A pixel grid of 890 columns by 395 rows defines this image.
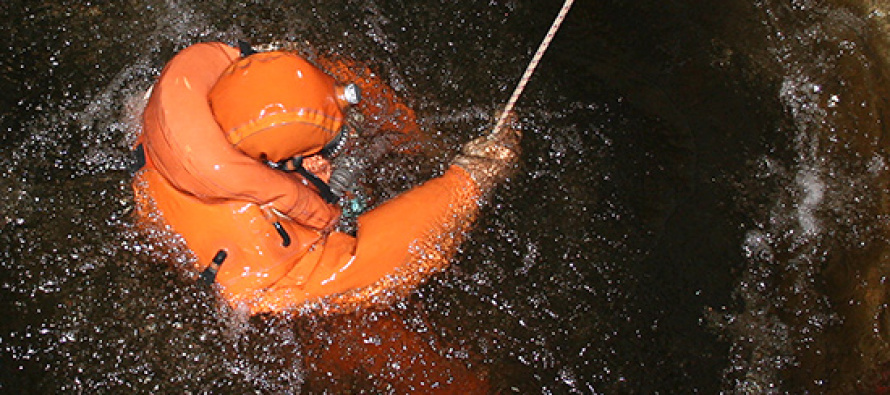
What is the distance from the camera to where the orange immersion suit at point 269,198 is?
232 cm

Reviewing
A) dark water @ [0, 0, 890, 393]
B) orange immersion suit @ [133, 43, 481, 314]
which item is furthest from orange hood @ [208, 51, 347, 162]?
dark water @ [0, 0, 890, 393]

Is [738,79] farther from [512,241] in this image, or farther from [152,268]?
[152,268]

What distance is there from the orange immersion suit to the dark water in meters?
0.23

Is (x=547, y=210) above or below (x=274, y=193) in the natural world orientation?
below

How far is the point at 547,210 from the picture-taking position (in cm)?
346

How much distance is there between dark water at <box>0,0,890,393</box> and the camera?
3.09 m

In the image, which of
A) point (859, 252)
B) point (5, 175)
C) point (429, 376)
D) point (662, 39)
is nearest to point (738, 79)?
point (662, 39)

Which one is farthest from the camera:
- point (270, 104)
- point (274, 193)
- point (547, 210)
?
point (547, 210)

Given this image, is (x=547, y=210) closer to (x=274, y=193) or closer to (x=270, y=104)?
(x=274, y=193)

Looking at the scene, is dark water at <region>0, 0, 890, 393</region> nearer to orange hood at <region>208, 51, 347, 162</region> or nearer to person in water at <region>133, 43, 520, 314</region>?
person in water at <region>133, 43, 520, 314</region>

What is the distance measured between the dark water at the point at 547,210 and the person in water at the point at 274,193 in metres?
0.24

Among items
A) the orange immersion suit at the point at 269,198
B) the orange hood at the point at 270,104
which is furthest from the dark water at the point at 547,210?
the orange hood at the point at 270,104

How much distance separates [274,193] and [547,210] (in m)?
1.52

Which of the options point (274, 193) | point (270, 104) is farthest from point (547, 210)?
point (270, 104)
